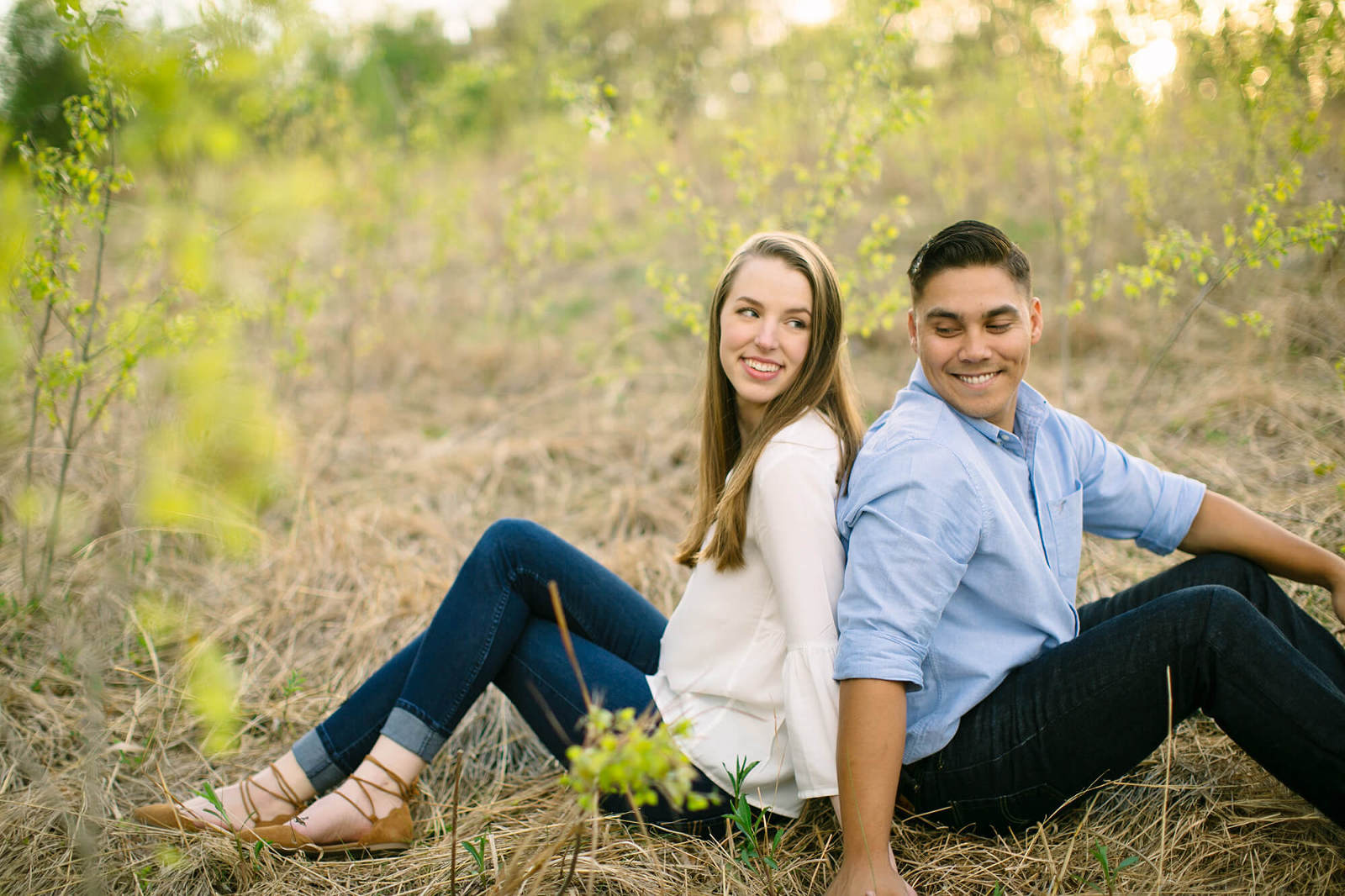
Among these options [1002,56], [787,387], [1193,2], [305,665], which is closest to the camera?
[787,387]

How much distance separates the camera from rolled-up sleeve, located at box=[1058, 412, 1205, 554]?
190cm

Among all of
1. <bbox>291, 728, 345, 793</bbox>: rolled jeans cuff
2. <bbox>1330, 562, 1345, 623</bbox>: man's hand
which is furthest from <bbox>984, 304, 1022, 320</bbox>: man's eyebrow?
<bbox>291, 728, 345, 793</bbox>: rolled jeans cuff

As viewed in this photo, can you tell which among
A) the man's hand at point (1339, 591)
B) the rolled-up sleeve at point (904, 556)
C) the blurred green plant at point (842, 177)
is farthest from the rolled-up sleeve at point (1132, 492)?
the blurred green plant at point (842, 177)

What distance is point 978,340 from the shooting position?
1.69 metres

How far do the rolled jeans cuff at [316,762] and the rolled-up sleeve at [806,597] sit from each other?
1171mm

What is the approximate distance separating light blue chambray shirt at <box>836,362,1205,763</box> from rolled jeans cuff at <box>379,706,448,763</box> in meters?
1.05

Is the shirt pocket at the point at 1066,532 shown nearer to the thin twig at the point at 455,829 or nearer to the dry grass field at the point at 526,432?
the dry grass field at the point at 526,432

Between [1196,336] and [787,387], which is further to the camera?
[1196,336]

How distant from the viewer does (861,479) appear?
1.60m

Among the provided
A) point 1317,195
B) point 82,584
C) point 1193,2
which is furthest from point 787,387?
point 1317,195

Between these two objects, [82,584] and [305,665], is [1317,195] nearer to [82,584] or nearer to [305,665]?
[305,665]

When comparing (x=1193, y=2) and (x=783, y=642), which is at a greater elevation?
(x=1193, y=2)

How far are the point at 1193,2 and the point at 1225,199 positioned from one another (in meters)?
1.03

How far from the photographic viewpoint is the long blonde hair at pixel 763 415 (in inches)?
68.9
